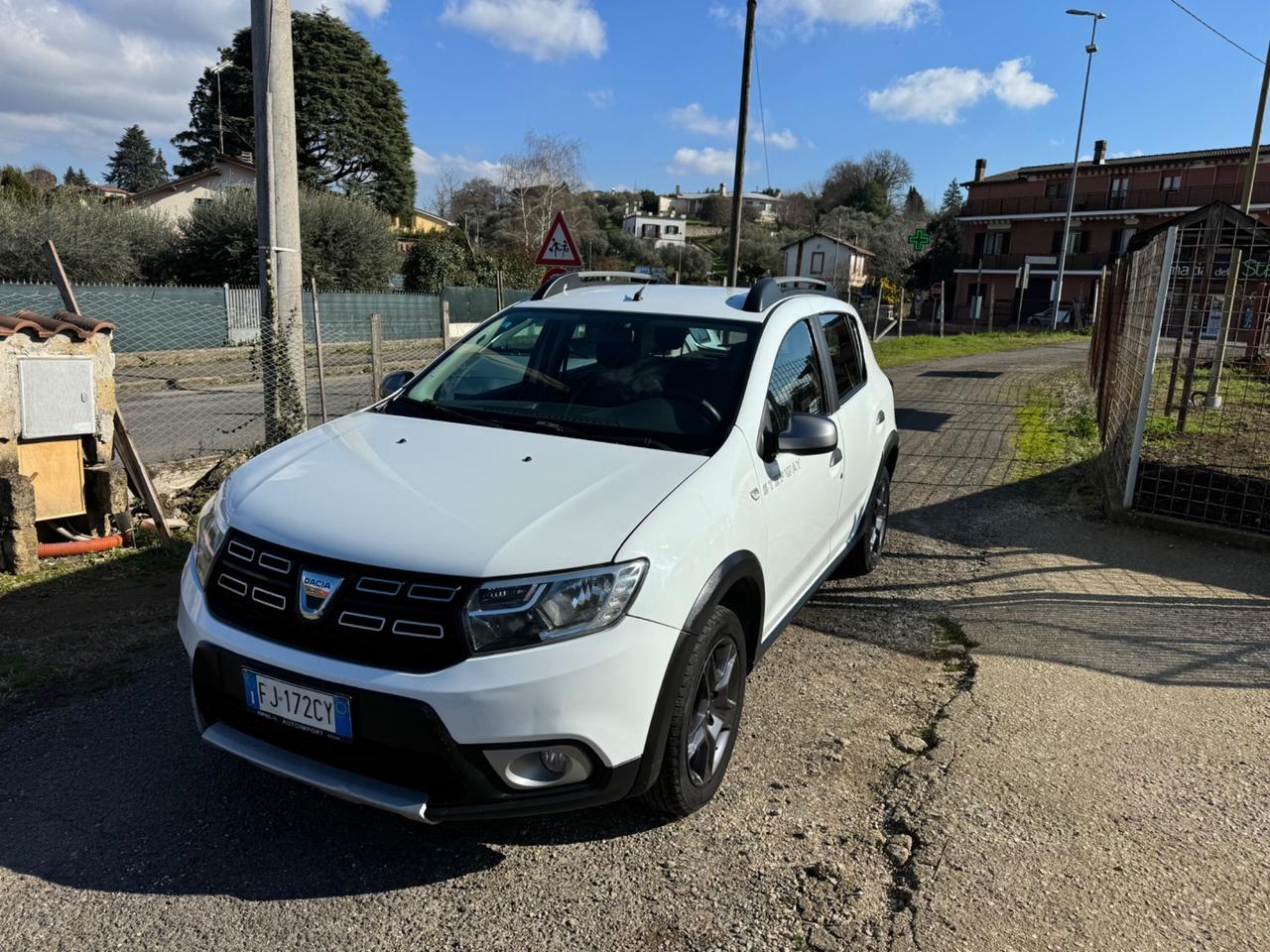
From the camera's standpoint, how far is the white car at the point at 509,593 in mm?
2322

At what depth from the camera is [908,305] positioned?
61500mm

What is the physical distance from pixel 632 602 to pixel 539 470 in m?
0.70

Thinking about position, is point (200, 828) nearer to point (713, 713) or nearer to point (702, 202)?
point (713, 713)

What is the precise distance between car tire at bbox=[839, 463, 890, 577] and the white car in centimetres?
164

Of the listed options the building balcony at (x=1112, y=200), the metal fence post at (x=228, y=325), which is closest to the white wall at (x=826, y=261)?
the building balcony at (x=1112, y=200)

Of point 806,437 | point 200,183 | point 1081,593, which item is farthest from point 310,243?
point 806,437

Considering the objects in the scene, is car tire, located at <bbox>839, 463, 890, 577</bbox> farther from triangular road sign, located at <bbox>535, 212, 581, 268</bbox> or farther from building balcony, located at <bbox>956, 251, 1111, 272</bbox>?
building balcony, located at <bbox>956, 251, 1111, 272</bbox>

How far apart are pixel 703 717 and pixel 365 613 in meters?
1.19

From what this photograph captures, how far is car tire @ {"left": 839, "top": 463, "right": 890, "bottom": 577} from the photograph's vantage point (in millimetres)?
5102

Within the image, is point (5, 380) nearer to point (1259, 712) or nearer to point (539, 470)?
point (539, 470)

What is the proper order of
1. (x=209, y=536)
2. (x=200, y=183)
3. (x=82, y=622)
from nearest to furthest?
(x=209, y=536)
(x=82, y=622)
(x=200, y=183)

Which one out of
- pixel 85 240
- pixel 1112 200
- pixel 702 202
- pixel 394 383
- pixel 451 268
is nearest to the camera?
pixel 394 383

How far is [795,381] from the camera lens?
3.87m

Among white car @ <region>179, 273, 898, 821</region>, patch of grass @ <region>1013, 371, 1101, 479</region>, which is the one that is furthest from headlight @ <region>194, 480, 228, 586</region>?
patch of grass @ <region>1013, 371, 1101, 479</region>
